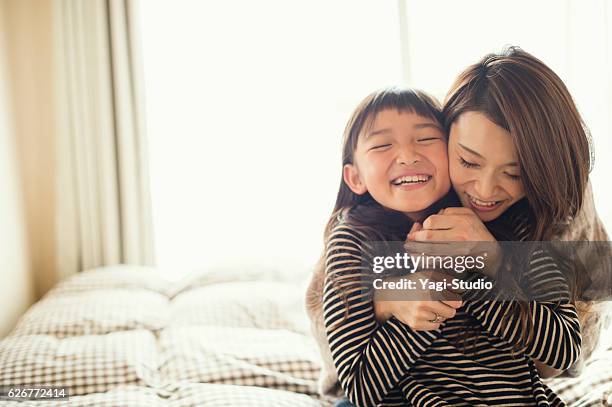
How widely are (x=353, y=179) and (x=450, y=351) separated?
0.98 feet

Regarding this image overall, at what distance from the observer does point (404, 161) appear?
0.86 m

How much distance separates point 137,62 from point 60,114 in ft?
1.15

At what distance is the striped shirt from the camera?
2.76 ft

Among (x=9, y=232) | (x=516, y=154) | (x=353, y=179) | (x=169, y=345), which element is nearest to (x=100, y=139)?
(x=9, y=232)

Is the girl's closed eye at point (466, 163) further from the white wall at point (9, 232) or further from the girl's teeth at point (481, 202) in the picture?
the white wall at point (9, 232)

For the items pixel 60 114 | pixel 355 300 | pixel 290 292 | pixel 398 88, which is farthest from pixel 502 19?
pixel 60 114

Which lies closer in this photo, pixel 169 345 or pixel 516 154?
pixel 516 154

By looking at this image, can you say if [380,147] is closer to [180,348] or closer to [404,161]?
[404,161]

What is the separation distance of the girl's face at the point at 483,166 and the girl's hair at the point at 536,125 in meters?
0.01

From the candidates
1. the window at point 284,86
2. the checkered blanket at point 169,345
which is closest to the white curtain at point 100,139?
the window at point 284,86

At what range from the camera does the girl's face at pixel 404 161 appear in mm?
848

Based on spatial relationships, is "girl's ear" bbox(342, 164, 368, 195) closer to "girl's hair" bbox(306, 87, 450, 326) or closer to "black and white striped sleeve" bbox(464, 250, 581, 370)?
"girl's hair" bbox(306, 87, 450, 326)

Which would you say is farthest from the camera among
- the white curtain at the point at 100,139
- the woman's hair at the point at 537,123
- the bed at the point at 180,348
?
the white curtain at the point at 100,139

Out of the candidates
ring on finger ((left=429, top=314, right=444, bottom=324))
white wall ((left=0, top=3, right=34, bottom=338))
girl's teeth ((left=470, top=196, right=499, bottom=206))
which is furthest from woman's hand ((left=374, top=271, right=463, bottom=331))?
white wall ((left=0, top=3, right=34, bottom=338))
